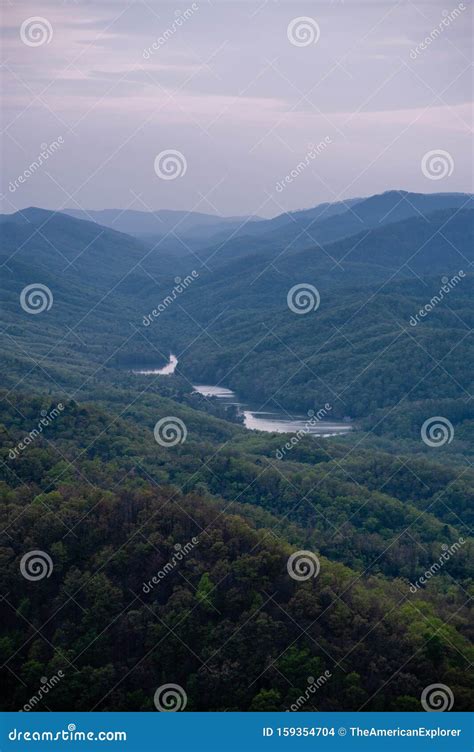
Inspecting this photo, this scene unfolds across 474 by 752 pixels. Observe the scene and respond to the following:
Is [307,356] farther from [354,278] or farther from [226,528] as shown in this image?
[226,528]

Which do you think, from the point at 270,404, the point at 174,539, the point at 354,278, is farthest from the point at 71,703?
the point at 354,278

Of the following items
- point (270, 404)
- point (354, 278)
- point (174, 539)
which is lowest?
point (174, 539)

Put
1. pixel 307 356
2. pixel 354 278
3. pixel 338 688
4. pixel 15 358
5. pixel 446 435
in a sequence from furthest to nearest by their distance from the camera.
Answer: pixel 354 278 → pixel 307 356 → pixel 15 358 → pixel 446 435 → pixel 338 688

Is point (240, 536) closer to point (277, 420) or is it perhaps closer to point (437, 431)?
point (437, 431)

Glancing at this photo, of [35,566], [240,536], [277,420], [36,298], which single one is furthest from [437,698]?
[36,298]
